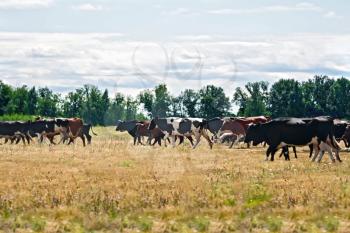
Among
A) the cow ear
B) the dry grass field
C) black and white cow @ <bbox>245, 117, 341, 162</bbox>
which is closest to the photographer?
the dry grass field

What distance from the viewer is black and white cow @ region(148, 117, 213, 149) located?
57675 mm

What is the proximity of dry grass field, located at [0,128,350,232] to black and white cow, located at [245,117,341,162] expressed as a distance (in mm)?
6538

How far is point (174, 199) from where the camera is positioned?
73.8 ft

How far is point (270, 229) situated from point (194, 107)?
4819 inches

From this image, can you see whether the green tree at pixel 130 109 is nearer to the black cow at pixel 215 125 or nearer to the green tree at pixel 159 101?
the green tree at pixel 159 101

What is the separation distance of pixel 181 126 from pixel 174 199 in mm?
37252

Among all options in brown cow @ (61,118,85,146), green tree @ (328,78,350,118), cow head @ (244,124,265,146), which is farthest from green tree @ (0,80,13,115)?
cow head @ (244,124,265,146)

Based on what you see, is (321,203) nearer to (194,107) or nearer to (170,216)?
(170,216)

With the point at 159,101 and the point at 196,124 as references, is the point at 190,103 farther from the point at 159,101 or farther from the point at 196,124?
the point at 196,124

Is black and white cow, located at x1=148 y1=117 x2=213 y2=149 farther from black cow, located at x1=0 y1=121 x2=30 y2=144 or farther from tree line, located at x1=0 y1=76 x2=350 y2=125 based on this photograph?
tree line, located at x1=0 y1=76 x2=350 y2=125

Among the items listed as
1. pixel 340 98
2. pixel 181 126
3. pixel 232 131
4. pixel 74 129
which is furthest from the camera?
pixel 340 98

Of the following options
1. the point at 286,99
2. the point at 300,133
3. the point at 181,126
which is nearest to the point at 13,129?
the point at 181,126

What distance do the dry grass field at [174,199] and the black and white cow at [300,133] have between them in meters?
6.54

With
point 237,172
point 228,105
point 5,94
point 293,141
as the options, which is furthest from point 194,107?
point 237,172
